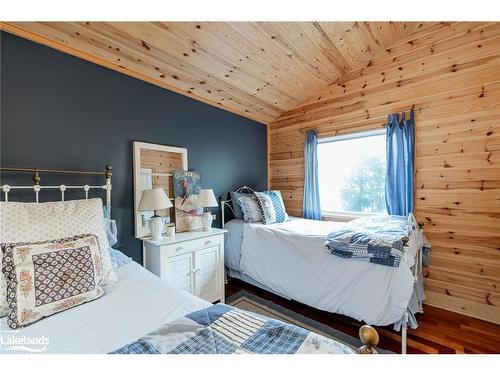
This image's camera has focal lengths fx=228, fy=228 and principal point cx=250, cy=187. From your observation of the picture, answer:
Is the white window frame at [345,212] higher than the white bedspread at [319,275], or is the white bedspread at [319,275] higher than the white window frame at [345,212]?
the white window frame at [345,212]

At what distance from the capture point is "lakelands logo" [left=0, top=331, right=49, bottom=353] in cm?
80

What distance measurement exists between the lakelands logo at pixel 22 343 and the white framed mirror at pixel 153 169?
1187 mm

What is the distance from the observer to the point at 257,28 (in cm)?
190

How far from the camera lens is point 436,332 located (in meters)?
1.87

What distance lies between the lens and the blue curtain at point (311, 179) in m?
3.14

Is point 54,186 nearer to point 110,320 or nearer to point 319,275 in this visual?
point 110,320

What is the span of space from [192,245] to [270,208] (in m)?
1.04

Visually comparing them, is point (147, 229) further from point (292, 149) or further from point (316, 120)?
point (316, 120)

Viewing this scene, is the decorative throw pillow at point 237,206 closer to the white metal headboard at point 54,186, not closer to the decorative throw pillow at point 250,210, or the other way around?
the decorative throw pillow at point 250,210

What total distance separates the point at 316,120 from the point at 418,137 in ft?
4.00

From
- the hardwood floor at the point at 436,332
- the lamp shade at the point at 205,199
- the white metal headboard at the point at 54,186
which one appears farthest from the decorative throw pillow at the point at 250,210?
the white metal headboard at the point at 54,186

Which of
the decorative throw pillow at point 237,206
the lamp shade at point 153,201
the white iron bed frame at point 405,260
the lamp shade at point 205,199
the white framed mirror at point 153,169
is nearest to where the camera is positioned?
the white iron bed frame at point 405,260

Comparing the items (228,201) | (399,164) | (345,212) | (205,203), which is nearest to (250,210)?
(228,201)
